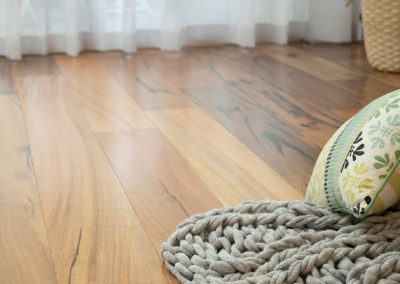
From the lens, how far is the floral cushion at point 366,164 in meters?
1.01

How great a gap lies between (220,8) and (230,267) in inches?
74.9

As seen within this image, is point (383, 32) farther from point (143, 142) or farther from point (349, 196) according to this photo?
point (349, 196)

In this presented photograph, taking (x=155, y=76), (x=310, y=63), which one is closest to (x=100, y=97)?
(x=155, y=76)

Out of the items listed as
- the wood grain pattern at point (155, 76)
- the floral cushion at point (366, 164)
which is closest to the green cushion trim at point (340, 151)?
the floral cushion at point (366, 164)

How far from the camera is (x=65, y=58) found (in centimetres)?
252

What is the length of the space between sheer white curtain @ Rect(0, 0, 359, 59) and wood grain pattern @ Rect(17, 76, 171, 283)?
2.26 feet

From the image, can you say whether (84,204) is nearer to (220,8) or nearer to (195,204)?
(195,204)

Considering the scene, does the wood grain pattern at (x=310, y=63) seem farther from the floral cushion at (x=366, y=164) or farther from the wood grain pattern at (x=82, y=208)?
the floral cushion at (x=366, y=164)

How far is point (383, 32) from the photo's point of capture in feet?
7.52

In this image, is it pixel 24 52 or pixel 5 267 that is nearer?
pixel 5 267

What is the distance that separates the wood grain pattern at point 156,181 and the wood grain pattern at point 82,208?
1.1 inches

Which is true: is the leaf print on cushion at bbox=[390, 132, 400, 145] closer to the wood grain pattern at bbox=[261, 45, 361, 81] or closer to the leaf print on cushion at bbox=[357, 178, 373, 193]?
the leaf print on cushion at bbox=[357, 178, 373, 193]

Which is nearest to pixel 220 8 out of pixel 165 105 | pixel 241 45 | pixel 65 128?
pixel 241 45

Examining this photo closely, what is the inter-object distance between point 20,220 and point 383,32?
5.17 ft
